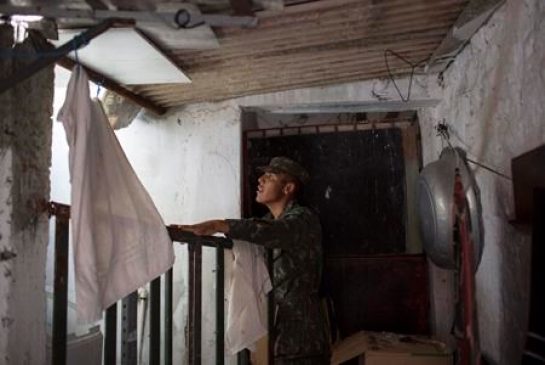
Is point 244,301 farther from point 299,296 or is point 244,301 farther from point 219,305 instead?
point 299,296

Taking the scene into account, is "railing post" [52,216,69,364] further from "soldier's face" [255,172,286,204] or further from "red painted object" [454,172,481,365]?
"soldier's face" [255,172,286,204]

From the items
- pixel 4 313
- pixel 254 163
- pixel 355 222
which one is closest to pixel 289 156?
pixel 254 163

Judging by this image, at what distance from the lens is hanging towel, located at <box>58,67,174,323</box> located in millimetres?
1295

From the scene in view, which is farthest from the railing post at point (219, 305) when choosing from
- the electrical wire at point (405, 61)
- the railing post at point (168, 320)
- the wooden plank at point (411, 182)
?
the wooden plank at point (411, 182)

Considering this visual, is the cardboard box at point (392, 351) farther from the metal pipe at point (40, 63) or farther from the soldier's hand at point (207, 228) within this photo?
the metal pipe at point (40, 63)

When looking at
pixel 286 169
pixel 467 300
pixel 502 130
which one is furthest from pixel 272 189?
pixel 467 300

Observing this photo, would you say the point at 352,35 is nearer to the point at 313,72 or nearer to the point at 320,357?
the point at 313,72

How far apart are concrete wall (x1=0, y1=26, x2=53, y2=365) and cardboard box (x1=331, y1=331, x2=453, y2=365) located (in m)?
Answer: 1.81

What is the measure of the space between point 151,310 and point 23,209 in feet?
1.82

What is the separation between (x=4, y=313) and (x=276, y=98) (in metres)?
2.38

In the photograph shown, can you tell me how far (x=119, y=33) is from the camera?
1992 millimetres

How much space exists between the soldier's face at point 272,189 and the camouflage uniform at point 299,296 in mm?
189

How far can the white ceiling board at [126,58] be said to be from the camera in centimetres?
202

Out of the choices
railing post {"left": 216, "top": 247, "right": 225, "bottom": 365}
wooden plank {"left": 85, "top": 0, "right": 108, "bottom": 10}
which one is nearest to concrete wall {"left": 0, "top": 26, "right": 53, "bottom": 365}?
wooden plank {"left": 85, "top": 0, "right": 108, "bottom": 10}
